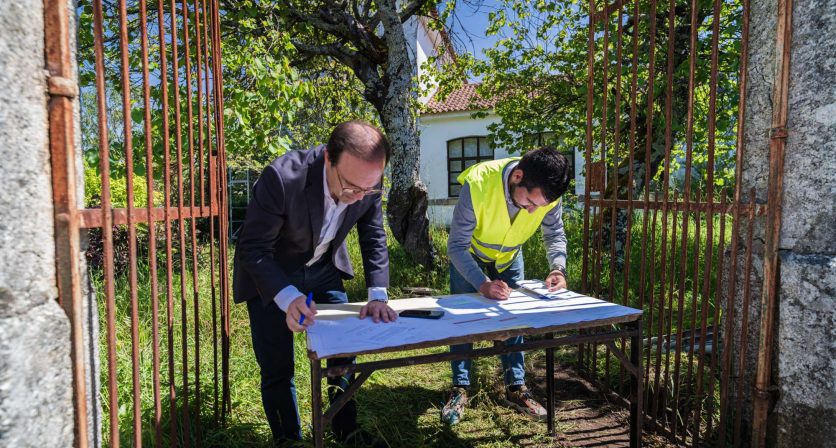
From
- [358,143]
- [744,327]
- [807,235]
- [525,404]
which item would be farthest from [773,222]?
[358,143]

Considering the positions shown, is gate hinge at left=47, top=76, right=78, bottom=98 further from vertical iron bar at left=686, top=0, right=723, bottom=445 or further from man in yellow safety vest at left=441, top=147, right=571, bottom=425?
vertical iron bar at left=686, top=0, right=723, bottom=445

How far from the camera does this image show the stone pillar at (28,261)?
1.12 m

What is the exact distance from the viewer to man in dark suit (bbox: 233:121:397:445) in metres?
2.27

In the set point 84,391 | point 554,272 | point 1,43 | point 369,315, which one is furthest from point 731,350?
point 1,43

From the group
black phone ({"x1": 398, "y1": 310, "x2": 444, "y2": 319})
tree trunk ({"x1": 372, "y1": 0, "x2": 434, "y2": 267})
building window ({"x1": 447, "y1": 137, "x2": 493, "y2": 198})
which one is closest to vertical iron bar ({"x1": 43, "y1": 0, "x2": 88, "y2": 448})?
black phone ({"x1": 398, "y1": 310, "x2": 444, "y2": 319})

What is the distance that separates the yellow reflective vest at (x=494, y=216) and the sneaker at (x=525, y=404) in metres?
0.95

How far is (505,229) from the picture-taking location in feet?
10.4

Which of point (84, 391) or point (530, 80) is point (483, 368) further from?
point (530, 80)

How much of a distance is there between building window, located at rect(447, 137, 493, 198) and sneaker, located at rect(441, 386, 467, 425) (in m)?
12.9

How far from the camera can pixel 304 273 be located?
2660 mm

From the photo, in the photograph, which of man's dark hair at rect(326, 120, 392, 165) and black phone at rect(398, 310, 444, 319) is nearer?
man's dark hair at rect(326, 120, 392, 165)

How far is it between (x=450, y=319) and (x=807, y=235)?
5.32 feet

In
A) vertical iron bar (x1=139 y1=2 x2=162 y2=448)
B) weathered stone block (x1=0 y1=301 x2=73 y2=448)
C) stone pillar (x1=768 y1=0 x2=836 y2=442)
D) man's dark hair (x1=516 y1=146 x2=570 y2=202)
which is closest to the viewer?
weathered stone block (x1=0 y1=301 x2=73 y2=448)

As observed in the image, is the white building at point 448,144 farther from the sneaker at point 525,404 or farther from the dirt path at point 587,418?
the sneaker at point 525,404
